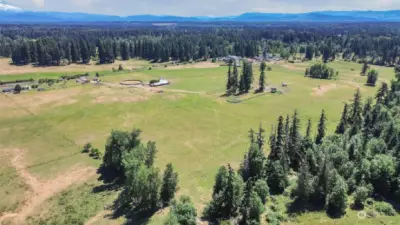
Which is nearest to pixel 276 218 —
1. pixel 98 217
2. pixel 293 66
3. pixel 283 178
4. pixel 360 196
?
pixel 283 178

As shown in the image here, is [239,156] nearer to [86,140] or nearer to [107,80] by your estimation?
[86,140]

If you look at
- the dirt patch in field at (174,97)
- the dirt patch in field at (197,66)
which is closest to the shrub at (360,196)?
the dirt patch in field at (174,97)

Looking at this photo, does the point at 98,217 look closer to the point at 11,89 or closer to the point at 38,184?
the point at 38,184

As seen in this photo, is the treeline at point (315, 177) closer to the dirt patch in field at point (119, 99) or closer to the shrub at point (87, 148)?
the shrub at point (87, 148)

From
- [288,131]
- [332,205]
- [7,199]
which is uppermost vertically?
[288,131]

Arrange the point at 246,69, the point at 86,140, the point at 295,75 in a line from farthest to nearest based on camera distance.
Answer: the point at 295,75 → the point at 246,69 → the point at 86,140

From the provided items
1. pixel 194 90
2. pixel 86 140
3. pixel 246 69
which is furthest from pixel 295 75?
pixel 86 140
